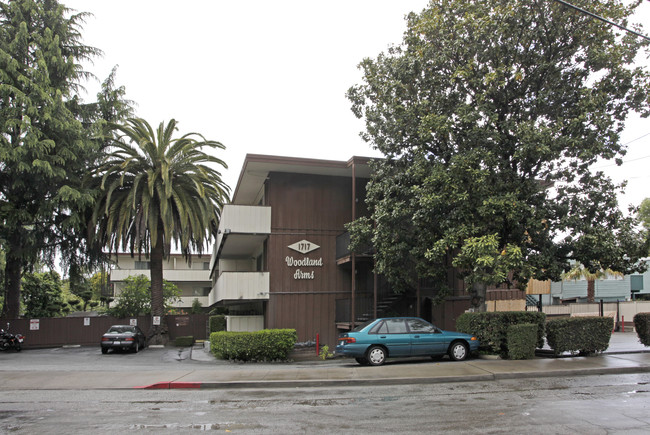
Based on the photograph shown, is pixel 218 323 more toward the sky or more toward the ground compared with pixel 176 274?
more toward the ground

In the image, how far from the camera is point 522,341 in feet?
48.2

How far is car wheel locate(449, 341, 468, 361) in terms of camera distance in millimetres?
15234

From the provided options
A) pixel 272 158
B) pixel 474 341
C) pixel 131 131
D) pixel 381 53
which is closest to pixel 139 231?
pixel 131 131

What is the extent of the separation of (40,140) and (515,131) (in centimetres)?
2235

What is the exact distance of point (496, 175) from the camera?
1602 cm

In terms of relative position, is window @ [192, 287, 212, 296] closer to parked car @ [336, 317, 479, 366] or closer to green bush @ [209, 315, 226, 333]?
green bush @ [209, 315, 226, 333]

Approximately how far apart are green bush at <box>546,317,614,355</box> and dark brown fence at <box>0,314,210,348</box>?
79.5 feet

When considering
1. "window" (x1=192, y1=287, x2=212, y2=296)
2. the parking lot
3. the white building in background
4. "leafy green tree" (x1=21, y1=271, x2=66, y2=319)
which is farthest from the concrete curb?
"window" (x1=192, y1=287, x2=212, y2=296)

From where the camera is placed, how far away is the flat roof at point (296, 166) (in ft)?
69.2

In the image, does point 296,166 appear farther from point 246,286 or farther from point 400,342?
point 400,342

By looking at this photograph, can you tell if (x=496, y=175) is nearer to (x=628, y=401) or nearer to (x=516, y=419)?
(x=628, y=401)

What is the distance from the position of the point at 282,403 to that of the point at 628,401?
20.3 ft

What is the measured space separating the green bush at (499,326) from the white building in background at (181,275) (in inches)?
1486

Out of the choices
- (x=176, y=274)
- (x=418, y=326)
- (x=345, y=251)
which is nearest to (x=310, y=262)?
(x=345, y=251)
